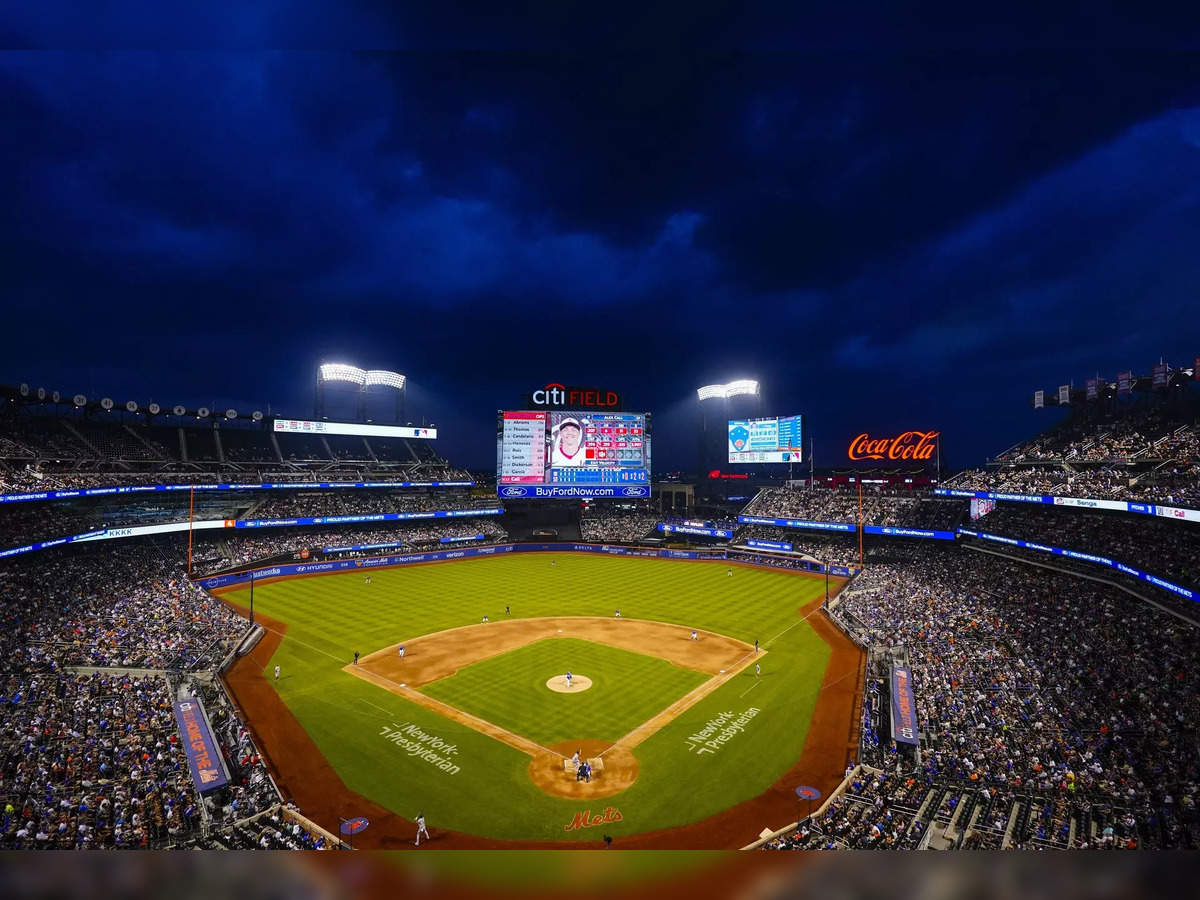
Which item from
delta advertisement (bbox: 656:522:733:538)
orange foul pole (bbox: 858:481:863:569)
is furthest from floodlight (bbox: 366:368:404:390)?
orange foul pole (bbox: 858:481:863:569)

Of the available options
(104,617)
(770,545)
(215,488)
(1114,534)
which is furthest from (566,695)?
(215,488)

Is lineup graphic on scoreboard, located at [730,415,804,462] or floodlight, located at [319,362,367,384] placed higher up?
floodlight, located at [319,362,367,384]

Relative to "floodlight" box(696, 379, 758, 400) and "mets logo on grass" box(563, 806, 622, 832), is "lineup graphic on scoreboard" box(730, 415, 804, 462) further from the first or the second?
"mets logo on grass" box(563, 806, 622, 832)

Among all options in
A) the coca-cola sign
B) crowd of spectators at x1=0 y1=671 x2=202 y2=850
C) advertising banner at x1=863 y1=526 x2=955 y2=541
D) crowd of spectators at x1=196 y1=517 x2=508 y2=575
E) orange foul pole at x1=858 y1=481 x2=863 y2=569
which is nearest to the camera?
crowd of spectators at x1=0 y1=671 x2=202 y2=850

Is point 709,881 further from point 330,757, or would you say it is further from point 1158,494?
point 1158,494

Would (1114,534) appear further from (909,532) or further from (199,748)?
(199,748)

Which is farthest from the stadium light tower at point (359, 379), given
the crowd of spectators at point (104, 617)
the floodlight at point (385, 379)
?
the crowd of spectators at point (104, 617)

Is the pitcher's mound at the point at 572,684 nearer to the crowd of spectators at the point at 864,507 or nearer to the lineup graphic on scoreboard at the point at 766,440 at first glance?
the crowd of spectators at the point at 864,507

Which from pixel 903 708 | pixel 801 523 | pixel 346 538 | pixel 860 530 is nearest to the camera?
pixel 903 708
